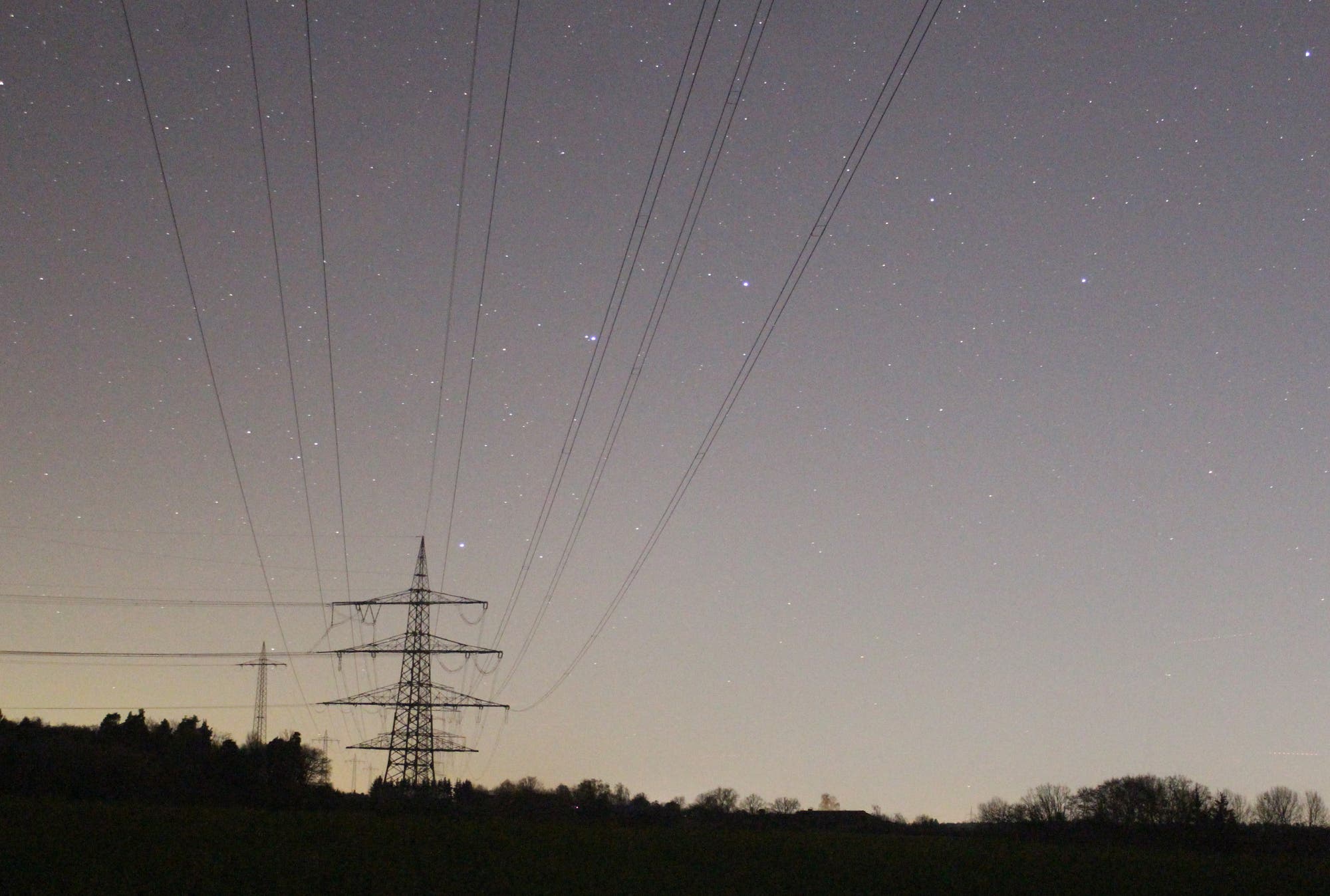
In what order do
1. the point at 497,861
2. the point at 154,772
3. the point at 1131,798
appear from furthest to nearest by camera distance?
1. the point at 1131,798
2. the point at 154,772
3. the point at 497,861

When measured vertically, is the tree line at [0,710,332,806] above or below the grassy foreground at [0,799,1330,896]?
above

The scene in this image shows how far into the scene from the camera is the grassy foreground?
18297 millimetres

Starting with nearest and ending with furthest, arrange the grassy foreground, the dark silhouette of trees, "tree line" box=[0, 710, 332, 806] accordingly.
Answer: the grassy foreground, "tree line" box=[0, 710, 332, 806], the dark silhouette of trees

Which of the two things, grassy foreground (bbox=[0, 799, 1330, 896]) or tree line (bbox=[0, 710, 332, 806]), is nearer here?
grassy foreground (bbox=[0, 799, 1330, 896])

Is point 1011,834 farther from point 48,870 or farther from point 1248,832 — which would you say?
point 48,870

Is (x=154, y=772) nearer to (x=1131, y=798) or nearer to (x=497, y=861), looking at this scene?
(x=497, y=861)

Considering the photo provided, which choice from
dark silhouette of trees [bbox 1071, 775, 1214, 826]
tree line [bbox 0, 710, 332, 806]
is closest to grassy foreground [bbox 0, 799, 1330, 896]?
tree line [bbox 0, 710, 332, 806]

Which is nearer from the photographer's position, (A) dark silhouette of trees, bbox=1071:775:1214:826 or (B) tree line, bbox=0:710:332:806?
(B) tree line, bbox=0:710:332:806

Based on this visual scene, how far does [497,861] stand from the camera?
940 inches

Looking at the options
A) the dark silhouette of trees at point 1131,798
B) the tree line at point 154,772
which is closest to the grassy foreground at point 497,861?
the tree line at point 154,772

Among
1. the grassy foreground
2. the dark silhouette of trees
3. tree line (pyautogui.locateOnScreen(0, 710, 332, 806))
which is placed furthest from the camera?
the dark silhouette of trees

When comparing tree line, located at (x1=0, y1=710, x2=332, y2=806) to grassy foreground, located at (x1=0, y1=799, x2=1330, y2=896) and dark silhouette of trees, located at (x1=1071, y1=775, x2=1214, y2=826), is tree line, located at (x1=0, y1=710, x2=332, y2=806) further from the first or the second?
dark silhouette of trees, located at (x1=1071, y1=775, x2=1214, y2=826)

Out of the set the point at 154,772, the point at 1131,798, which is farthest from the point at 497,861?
the point at 1131,798

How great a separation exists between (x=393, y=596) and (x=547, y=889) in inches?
963
